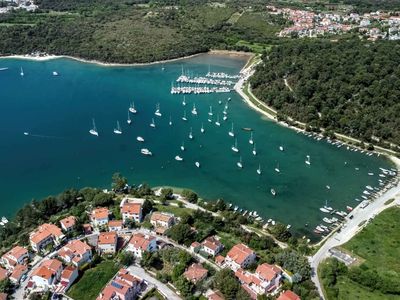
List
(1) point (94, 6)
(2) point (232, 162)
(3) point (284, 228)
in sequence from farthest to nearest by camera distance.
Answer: (1) point (94, 6) < (2) point (232, 162) < (3) point (284, 228)

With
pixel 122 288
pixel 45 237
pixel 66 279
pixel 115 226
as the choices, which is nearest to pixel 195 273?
pixel 122 288

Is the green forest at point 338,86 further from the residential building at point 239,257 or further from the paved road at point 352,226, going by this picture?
the residential building at point 239,257

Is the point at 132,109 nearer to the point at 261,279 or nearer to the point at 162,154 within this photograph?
the point at 162,154

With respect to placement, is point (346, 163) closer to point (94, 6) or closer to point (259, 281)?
point (259, 281)

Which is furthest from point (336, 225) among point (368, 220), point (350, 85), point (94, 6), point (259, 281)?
point (94, 6)

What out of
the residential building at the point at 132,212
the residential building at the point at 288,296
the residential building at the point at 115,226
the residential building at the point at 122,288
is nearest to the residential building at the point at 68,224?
the residential building at the point at 115,226

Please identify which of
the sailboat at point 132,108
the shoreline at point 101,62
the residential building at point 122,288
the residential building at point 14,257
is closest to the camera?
the residential building at point 122,288
